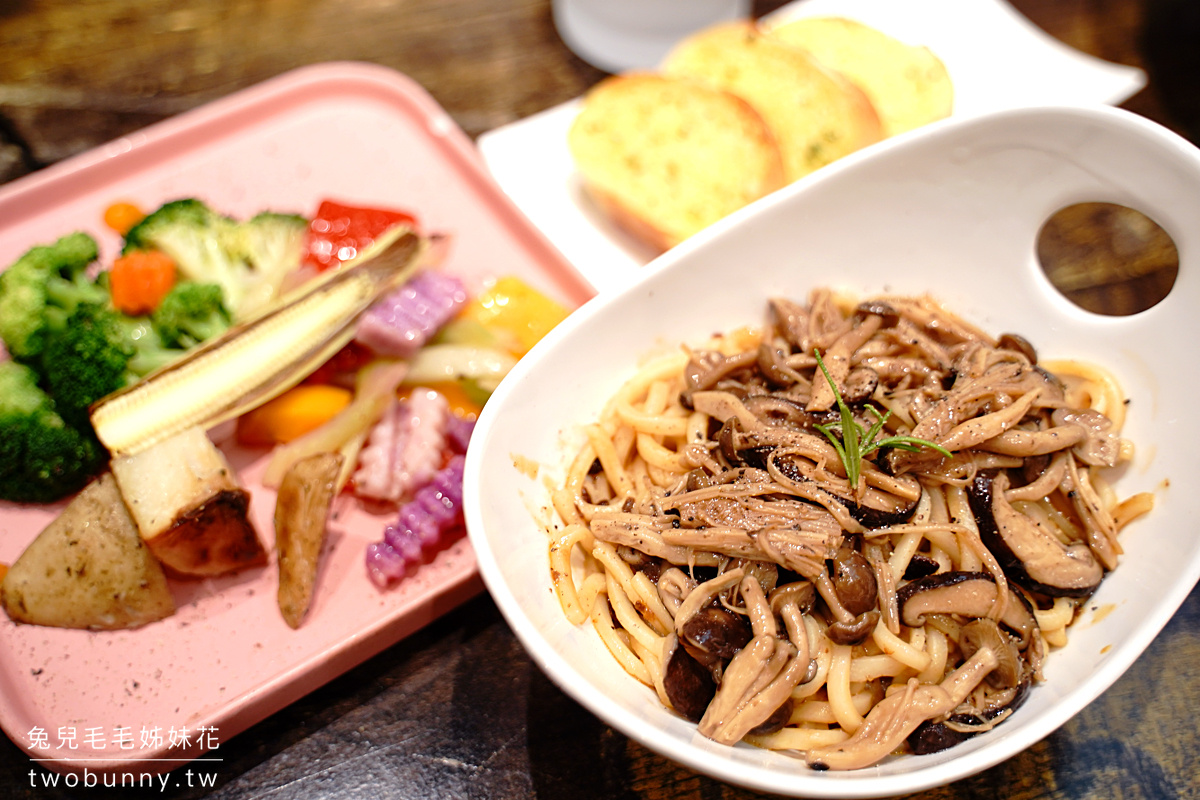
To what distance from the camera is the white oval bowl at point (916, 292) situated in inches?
56.9

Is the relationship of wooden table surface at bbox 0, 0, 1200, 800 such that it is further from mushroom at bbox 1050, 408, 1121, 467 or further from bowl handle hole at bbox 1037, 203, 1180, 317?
bowl handle hole at bbox 1037, 203, 1180, 317

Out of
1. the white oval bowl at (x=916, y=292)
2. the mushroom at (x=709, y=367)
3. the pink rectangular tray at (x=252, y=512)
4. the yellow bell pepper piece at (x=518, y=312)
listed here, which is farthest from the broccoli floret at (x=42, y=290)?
the mushroom at (x=709, y=367)

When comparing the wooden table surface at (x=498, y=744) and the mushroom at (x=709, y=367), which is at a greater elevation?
the mushroom at (x=709, y=367)

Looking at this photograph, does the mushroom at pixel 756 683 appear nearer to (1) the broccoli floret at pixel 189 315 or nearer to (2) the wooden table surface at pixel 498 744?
(2) the wooden table surface at pixel 498 744

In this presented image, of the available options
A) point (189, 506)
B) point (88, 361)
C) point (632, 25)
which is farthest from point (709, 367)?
point (632, 25)

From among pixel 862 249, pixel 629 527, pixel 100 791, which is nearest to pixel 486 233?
pixel 862 249

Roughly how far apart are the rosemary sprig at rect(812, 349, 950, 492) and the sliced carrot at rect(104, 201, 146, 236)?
2.64 meters

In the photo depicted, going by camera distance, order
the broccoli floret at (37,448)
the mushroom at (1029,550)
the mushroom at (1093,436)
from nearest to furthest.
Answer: the mushroom at (1029,550)
the mushroom at (1093,436)
the broccoli floret at (37,448)

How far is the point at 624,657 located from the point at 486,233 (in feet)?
6.11

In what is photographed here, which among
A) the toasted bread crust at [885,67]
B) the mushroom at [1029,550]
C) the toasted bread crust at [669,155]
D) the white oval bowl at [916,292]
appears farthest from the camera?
the toasted bread crust at [885,67]

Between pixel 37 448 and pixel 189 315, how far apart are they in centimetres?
60

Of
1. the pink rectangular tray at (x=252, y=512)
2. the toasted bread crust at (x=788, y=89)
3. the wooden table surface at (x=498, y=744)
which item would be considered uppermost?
the toasted bread crust at (x=788, y=89)

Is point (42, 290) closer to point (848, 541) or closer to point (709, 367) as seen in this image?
point (709, 367)

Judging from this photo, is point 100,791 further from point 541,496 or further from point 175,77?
point 175,77
